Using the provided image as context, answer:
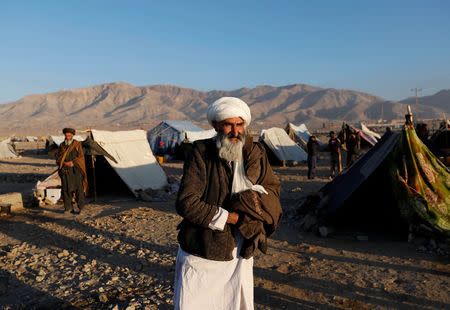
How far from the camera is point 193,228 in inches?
73.7

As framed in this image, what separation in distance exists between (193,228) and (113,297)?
78.9 inches

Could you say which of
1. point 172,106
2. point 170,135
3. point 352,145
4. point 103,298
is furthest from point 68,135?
point 172,106

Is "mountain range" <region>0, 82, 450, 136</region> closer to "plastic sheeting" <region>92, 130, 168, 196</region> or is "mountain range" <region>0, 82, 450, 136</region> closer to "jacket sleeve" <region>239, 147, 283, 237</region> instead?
"plastic sheeting" <region>92, 130, 168, 196</region>

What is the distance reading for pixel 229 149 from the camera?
1847 millimetres

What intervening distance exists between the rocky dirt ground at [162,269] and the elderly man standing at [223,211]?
1.44m

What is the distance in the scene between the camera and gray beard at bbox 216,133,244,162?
1843 mm

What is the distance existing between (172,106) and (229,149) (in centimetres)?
13330

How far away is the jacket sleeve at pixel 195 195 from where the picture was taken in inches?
68.9

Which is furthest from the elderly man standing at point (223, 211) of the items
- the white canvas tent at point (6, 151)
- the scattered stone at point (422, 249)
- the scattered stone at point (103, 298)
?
the white canvas tent at point (6, 151)

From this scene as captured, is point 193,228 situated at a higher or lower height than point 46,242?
higher

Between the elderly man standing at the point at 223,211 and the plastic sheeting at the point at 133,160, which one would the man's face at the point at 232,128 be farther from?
the plastic sheeting at the point at 133,160

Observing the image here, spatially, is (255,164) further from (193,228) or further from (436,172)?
(436,172)

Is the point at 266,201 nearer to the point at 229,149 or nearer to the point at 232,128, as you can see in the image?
the point at 229,149

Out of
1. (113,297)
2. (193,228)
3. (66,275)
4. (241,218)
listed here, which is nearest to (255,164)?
(241,218)
